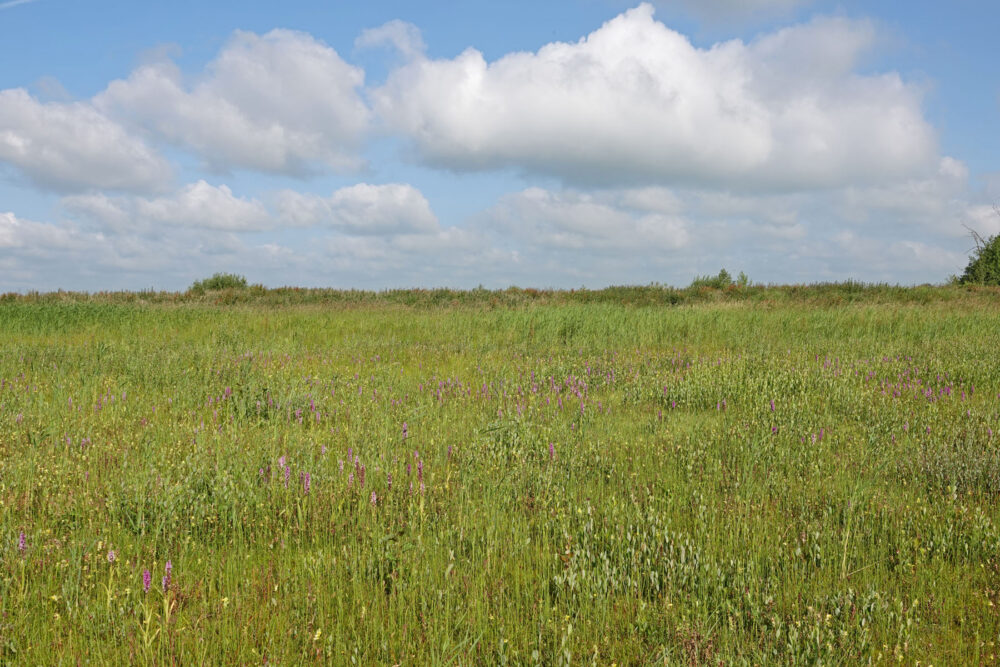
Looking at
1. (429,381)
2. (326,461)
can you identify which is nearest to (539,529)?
(326,461)

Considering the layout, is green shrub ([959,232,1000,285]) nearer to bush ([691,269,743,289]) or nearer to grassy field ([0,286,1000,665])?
bush ([691,269,743,289])

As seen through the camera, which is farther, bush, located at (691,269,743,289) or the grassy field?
bush, located at (691,269,743,289)

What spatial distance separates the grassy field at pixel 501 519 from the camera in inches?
112

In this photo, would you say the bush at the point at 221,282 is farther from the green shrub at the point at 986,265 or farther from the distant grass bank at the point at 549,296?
the green shrub at the point at 986,265

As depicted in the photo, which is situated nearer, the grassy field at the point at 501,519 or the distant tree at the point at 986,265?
the grassy field at the point at 501,519

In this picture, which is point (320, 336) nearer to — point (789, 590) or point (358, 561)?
point (358, 561)

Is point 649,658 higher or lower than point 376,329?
lower

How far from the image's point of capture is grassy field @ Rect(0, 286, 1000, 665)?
284 centimetres

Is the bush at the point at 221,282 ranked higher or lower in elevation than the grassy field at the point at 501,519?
higher

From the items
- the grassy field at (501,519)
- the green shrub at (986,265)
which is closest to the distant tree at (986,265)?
the green shrub at (986,265)

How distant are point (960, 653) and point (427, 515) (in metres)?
3.00

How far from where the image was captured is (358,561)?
11.2 ft

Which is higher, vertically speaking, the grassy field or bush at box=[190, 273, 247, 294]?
bush at box=[190, 273, 247, 294]

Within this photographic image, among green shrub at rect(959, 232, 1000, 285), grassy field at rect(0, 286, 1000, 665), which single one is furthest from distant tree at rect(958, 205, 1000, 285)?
grassy field at rect(0, 286, 1000, 665)
